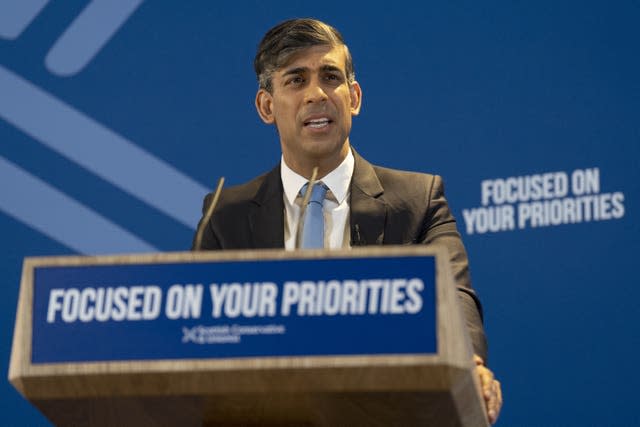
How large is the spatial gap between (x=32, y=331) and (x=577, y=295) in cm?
191

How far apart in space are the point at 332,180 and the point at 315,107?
0.52 feet

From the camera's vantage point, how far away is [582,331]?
9.63 ft

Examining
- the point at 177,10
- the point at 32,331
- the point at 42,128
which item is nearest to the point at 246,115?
the point at 177,10

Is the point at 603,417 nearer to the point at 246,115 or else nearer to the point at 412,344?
the point at 246,115

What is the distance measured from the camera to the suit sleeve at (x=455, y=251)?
1.83m

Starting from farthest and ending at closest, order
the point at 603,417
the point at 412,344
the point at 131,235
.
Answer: the point at 131,235, the point at 603,417, the point at 412,344

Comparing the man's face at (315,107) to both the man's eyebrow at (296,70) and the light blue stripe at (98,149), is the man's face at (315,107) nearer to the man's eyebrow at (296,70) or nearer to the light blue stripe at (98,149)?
the man's eyebrow at (296,70)

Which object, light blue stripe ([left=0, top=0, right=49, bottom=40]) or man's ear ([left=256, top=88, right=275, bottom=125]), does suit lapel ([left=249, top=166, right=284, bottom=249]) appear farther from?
light blue stripe ([left=0, top=0, right=49, bottom=40])

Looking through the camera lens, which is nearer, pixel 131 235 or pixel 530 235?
pixel 530 235

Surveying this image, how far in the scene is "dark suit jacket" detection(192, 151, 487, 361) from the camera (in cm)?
203

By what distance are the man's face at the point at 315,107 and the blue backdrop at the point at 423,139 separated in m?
0.82

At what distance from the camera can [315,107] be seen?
7.30 feet

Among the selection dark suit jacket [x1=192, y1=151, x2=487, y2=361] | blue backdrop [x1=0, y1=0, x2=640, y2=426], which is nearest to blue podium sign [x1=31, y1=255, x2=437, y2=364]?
dark suit jacket [x1=192, y1=151, x2=487, y2=361]

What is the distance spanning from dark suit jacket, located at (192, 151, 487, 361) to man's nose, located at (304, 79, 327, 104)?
0.48 ft
